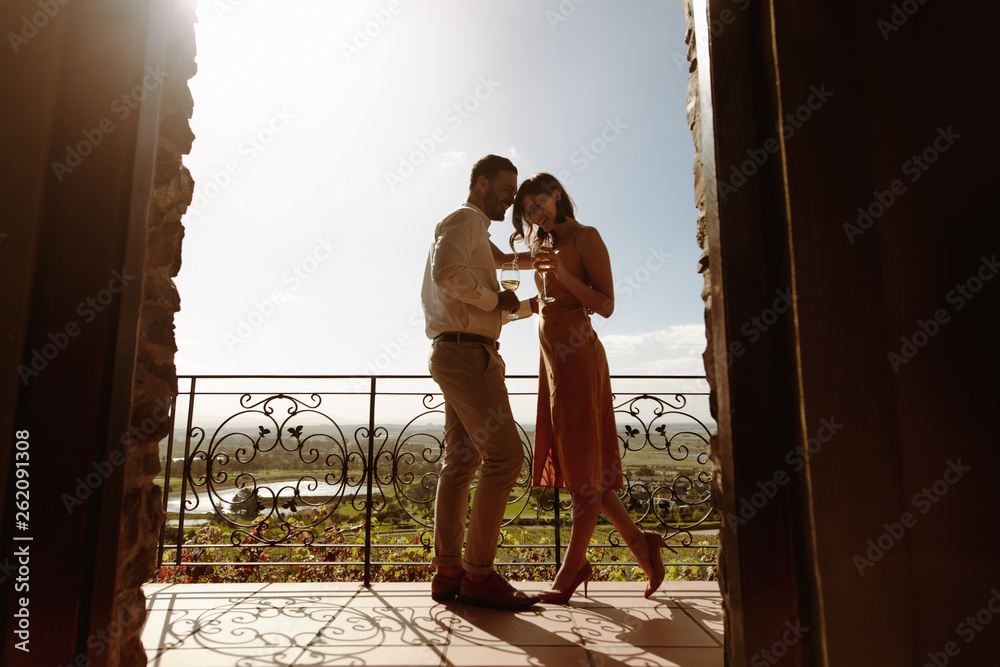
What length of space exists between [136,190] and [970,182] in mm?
2239

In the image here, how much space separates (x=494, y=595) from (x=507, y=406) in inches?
33.1

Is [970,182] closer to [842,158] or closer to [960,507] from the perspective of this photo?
[842,158]

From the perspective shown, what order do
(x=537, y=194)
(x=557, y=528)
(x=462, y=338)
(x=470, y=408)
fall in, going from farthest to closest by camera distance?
(x=557, y=528) < (x=537, y=194) < (x=462, y=338) < (x=470, y=408)

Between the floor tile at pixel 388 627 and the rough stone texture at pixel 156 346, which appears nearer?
the rough stone texture at pixel 156 346

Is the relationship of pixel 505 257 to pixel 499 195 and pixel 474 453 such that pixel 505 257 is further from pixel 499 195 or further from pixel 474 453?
pixel 474 453

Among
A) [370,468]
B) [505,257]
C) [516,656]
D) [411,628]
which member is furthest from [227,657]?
[505,257]

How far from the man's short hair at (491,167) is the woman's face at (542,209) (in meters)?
0.21

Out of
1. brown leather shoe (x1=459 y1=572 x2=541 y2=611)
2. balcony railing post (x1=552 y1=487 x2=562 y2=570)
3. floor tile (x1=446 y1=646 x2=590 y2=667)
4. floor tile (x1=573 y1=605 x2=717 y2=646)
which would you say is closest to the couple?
brown leather shoe (x1=459 y1=572 x2=541 y2=611)

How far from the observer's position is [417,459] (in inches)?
121

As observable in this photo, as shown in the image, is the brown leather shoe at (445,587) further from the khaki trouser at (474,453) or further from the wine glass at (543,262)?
the wine glass at (543,262)

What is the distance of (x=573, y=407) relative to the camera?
2.22 meters

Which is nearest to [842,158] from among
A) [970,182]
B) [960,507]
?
[970,182]

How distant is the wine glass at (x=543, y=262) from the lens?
229cm

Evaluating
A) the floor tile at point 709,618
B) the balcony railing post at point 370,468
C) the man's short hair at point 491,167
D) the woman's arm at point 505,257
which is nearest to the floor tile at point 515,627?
the floor tile at point 709,618
